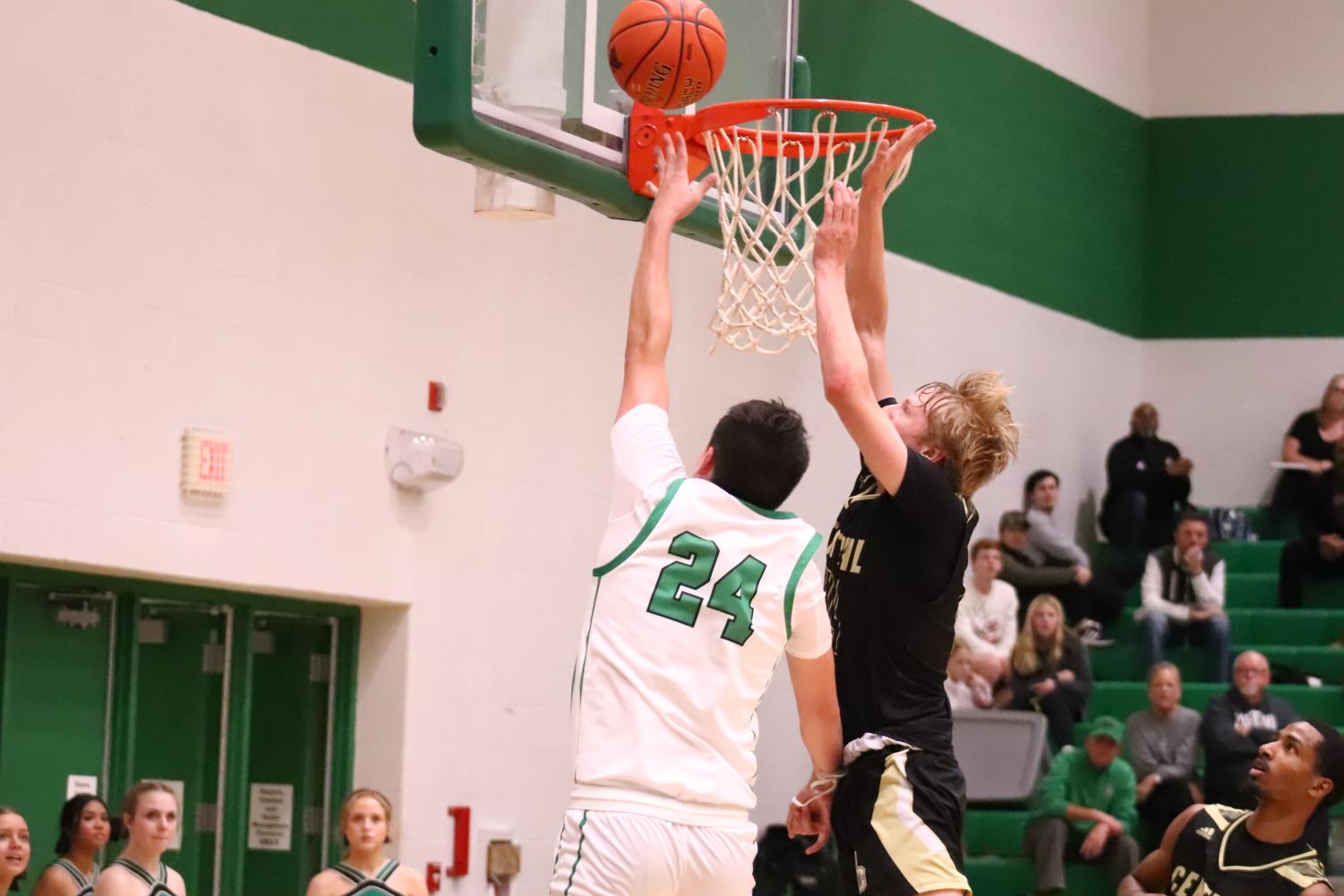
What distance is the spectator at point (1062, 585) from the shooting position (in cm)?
1388

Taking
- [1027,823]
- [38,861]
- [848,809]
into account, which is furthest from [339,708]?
[848,809]

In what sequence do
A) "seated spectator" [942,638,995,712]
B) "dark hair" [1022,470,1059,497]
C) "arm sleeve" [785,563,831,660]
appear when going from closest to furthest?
"arm sleeve" [785,563,831,660]
"seated spectator" [942,638,995,712]
"dark hair" [1022,470,1059,497]

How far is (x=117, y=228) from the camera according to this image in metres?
8.62

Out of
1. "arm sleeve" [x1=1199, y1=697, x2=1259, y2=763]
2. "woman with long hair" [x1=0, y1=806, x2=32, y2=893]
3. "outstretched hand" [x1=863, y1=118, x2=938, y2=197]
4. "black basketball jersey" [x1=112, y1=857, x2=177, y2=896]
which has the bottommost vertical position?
"black basketball jersey" [x1=112, y1=857, x2=177, y2=896]

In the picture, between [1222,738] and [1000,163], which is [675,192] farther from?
[1000,163]

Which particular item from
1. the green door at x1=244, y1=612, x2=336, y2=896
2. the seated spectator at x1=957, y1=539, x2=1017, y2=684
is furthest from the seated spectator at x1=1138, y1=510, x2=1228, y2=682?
Answer: the green door at x1=244, y1=612, x2=336, y2=896

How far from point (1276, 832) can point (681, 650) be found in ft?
11.8

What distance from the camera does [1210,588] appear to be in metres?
14.1

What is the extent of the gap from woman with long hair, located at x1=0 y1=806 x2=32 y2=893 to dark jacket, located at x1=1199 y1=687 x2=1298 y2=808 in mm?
7130

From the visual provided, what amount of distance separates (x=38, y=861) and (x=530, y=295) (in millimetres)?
3978

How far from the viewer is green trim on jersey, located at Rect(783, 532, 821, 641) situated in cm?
450

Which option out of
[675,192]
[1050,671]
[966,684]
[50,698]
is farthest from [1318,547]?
[675,192]

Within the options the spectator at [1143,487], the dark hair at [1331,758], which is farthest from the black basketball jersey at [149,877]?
the spectator at [1143,487]

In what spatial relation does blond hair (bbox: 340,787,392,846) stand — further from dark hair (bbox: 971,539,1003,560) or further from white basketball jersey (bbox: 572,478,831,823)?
dark hair (bbox: 971,539,1003,560)
